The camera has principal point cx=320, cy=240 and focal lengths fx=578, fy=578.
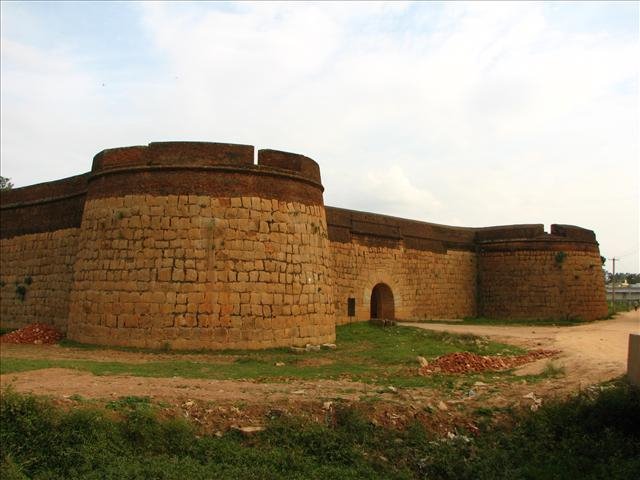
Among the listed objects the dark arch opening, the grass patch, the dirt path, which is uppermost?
the dark arch opening

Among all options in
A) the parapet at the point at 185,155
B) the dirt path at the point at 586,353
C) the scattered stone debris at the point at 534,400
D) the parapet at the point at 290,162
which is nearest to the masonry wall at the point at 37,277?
the parapet at the point at 185,155

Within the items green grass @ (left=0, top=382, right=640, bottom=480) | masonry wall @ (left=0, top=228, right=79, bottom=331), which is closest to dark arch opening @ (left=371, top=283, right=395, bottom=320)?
masonry wall @ (left=0, top=228, right=79, bottom=331)

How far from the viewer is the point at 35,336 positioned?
43.9 feet

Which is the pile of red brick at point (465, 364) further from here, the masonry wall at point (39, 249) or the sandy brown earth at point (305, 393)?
the masonry wall at point (39, 249)

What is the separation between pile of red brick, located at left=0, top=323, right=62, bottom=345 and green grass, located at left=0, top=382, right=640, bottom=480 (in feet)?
24.2

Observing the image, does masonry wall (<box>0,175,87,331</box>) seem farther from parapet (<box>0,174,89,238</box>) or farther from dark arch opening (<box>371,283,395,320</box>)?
dark arch opening (<box>371,283,395,320</box>)

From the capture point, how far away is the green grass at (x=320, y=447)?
5656 mm

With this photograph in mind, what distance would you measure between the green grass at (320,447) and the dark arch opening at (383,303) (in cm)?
1246

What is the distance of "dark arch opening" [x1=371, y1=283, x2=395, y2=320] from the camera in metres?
18.9

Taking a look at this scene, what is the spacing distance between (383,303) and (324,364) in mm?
9004

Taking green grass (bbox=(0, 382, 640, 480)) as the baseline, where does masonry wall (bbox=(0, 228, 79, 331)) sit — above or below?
above

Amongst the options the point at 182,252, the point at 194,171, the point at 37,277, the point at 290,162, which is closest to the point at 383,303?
the point at 290,162

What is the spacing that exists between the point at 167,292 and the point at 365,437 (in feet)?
20.9

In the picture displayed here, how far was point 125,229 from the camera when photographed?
1191 cm
